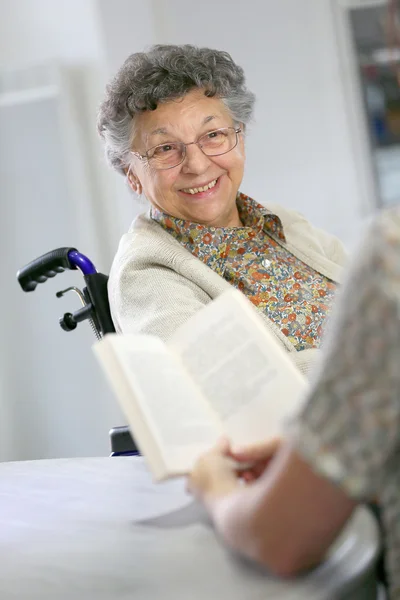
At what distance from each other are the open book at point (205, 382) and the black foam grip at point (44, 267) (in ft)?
3.33

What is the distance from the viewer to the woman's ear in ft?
7.09

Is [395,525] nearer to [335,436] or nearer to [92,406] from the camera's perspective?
[335,436]

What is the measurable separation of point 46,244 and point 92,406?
693 mm

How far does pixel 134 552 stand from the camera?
40.8 inches

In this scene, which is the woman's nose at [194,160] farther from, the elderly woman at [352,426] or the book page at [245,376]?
the elderly woman at [352,426]

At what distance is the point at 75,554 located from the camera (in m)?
1.08

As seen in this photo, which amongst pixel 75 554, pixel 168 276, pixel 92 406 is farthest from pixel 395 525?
pixel 92 406

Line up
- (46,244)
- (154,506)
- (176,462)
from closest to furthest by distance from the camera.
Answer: (176,462), (154,506), (46,244)

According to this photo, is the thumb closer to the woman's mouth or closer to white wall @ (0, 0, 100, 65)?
the woman's mouth

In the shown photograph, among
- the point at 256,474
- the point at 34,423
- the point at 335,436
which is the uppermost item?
the point at 335,436

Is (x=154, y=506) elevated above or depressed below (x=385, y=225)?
below

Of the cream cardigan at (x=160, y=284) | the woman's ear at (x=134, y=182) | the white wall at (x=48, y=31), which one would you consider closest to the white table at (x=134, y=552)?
the cream cardigan at (x=160, y=284)

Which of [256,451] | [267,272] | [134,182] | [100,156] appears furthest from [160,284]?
[100,156]

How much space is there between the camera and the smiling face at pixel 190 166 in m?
2.00
